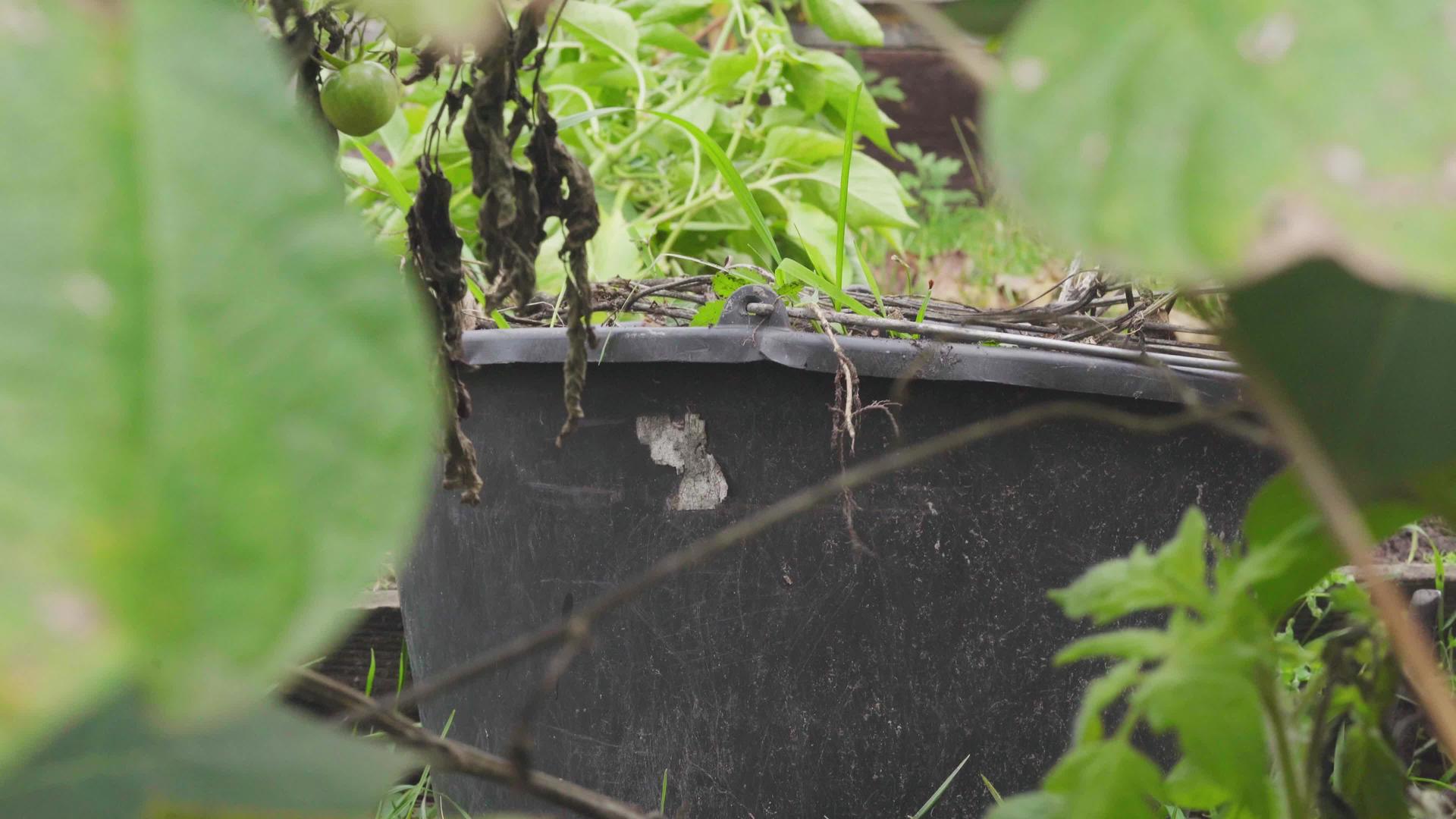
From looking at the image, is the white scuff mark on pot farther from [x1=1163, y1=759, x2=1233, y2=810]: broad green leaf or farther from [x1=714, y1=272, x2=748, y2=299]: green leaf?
[x1=1163, y1=759, x2=1233, y2=810]: broad green leaf

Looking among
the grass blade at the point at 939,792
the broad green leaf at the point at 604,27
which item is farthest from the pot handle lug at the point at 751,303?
the broad green leaf at the point at 604,27

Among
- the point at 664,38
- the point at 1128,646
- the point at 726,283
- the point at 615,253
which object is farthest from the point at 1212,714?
the point at 664,38

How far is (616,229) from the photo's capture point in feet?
5.65

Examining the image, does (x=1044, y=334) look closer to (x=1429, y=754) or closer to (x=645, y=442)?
(x=645, y=442)

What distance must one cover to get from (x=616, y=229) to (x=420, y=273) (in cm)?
114

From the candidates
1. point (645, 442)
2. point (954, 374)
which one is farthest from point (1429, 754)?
point (645, 442)

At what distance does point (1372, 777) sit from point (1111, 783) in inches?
4.1

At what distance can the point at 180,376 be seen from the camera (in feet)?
0.60

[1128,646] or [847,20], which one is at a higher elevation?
[847,20]

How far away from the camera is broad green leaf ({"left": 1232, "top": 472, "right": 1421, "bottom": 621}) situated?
342 millimetres

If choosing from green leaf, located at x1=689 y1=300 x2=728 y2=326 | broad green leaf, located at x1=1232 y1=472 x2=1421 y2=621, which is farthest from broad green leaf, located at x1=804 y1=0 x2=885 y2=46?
broad green leaf, located at x1=1232 y1=472 x2=1421 y2=621

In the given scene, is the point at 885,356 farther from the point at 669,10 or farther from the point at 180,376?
the point at 669,10

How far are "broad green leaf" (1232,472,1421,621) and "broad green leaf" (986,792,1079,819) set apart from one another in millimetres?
87

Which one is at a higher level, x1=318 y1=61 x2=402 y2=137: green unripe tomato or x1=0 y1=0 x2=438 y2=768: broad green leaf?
x1=318 y1=61 x2=402 y2=137: green unripe tomato
